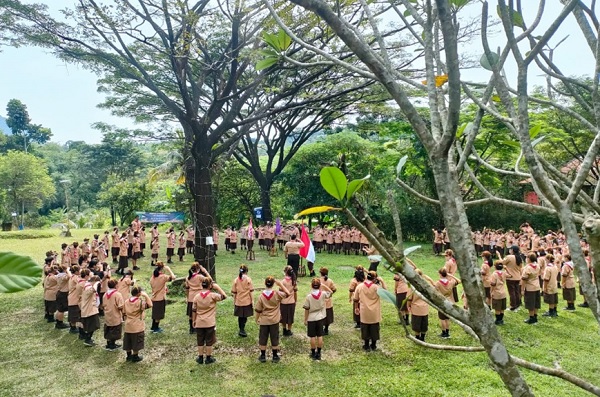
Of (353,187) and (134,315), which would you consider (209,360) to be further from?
(353,187)

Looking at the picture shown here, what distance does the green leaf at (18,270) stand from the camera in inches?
25.0

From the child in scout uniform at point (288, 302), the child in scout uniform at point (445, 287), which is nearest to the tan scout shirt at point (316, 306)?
the child in scout uniform at point (288, 302)

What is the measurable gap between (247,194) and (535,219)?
15105mm

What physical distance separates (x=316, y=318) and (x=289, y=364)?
0.80 meters

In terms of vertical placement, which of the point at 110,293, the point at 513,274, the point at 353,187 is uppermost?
the point at 353,187

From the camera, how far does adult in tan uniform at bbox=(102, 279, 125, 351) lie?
673cm

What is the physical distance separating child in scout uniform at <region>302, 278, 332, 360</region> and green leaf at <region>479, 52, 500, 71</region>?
5.40 m

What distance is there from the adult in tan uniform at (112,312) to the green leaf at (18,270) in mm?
6745

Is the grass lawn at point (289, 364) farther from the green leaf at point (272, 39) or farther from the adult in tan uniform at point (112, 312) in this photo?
the green leaf at point (272, 39)

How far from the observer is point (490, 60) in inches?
59.6

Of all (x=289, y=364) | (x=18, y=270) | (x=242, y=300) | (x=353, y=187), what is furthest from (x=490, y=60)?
(x=242, y=300)

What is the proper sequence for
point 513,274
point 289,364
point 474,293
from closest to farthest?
1. point 474,293
2. point 289,364
3. point 513,274

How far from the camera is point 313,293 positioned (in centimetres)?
665

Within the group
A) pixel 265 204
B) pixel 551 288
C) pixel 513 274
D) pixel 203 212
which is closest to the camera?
pixel 551 288
